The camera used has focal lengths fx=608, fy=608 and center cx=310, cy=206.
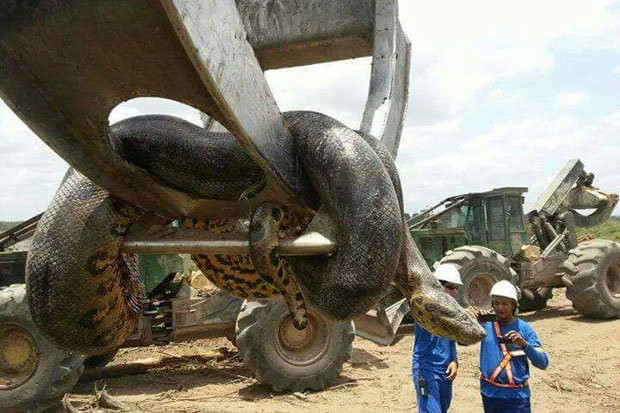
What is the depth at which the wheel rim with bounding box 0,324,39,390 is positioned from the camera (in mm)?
7207

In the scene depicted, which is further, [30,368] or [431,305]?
[30,368]

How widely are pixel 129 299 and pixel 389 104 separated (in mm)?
1239

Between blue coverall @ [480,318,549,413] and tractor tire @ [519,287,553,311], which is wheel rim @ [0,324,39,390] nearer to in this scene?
blue coverall @ [480,318,549,413]

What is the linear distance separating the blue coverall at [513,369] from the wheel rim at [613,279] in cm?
940

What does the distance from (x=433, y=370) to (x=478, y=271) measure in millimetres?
6380

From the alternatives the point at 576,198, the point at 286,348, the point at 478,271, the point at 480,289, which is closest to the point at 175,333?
the point at 286,348

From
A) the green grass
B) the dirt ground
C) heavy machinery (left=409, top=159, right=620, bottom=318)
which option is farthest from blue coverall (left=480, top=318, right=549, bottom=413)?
the green grass

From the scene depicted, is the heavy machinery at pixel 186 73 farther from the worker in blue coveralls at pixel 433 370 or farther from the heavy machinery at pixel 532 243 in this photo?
the heavy machinery at pixel 532 243

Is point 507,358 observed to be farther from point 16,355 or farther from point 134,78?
point 16,355

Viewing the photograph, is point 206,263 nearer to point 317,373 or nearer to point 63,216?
point 63,216

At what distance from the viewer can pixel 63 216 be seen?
2018 millimetres

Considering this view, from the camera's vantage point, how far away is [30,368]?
7.22 metres

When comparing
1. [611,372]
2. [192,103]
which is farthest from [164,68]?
[611,372]

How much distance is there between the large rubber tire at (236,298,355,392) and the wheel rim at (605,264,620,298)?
779 centimetres
